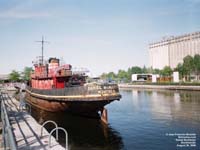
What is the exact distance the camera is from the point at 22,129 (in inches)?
725

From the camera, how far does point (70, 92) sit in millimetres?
28172

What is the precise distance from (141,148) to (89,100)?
29.3 ft

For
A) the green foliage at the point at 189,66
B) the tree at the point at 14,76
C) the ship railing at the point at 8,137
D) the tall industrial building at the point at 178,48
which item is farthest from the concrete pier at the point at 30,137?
the tall industrial building at the point at 178,48

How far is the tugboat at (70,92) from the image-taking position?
85.9ft

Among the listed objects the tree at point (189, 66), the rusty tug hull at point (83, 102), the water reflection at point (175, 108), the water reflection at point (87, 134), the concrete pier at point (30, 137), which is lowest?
the water reflection at point (87, 134)

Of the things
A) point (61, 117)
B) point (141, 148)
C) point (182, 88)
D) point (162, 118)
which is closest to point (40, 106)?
point (61, 117)

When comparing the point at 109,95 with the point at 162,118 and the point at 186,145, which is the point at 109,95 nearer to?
the point at 162,118

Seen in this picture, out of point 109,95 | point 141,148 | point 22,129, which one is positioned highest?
point 109,95

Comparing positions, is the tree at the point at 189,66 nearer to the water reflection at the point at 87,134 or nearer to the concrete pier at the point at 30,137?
the water reflection at the point at 87,134

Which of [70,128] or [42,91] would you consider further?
[42,91]

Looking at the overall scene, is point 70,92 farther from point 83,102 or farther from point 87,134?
point 87,134

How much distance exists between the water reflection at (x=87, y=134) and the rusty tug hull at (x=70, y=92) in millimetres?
1190

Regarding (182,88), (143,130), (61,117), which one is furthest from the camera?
(182,88)

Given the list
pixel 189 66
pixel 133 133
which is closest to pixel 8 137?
pixel 133 133
